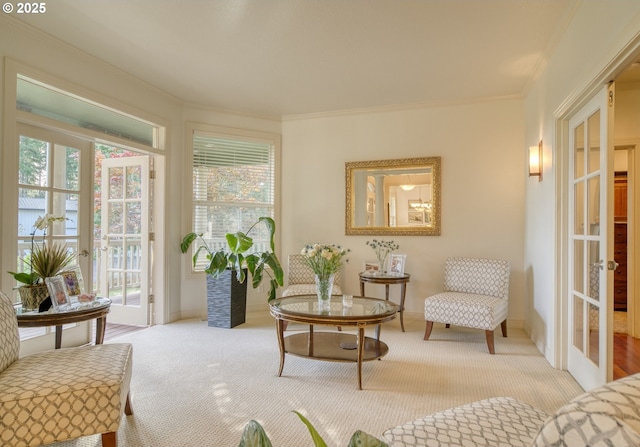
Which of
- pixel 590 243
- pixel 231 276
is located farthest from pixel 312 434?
pixel 231 276

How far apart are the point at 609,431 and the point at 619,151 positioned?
4.41 meters

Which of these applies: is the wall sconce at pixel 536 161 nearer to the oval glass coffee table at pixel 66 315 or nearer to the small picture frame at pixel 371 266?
the small picture frame at pixel 371 266

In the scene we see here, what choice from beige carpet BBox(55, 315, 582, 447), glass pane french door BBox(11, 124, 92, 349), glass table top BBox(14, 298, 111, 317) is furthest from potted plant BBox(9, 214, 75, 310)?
beige carpet BBox(55, 315, 582, 447)

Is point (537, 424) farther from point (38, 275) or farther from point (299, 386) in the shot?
point (38, 275)

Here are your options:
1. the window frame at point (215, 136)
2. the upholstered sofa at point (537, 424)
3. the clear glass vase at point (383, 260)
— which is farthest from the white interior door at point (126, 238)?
the upholstered sofa at point (537, 424)

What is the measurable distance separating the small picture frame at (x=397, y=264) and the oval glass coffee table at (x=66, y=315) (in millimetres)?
3049

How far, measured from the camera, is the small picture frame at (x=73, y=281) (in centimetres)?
265

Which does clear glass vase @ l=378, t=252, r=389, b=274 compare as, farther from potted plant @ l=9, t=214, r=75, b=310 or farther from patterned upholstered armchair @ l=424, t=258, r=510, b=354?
potted plant @ l=9, t=214, r=75, b=310

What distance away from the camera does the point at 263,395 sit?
2.55 meters

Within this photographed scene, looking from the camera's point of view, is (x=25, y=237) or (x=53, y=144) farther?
(x=53, y=144)

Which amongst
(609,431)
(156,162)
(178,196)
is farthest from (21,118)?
(609,431)

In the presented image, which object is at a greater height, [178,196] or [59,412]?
[178,196]

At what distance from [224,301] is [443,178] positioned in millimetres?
3033

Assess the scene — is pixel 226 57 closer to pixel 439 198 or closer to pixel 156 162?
pixel 156 162
